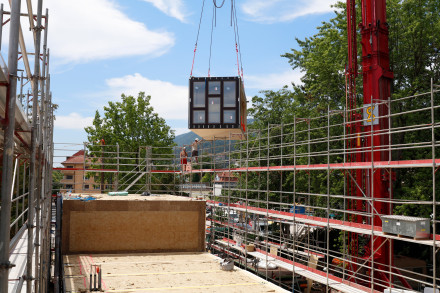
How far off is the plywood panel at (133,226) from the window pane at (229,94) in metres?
5.45

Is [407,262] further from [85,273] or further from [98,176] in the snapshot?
[98,176]

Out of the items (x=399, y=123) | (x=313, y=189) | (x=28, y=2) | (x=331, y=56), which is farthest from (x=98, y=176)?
(x=28, y=2)

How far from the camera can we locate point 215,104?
22.4 m

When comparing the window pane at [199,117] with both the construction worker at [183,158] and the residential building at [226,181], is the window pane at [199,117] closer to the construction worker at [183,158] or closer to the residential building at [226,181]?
the residential building at [226,181]

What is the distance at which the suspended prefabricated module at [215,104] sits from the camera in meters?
22.3

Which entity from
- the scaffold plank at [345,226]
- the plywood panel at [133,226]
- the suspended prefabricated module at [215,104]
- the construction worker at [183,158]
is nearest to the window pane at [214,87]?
the suspended prefabricated module at [215,104]

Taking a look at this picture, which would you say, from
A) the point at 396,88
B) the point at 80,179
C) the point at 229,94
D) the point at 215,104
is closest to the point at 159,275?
the point at 215,104

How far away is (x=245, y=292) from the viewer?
14.4m

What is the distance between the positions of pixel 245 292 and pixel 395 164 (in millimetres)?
6544

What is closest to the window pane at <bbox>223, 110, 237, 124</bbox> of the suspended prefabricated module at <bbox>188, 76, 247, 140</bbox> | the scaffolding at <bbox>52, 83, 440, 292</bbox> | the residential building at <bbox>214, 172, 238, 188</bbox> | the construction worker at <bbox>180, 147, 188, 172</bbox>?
the suspended prefabricated module at <bbox>188, 76, 247, 140</bbox>

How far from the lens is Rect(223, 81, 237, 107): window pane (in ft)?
73.3

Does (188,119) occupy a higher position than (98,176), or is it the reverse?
(188,119)

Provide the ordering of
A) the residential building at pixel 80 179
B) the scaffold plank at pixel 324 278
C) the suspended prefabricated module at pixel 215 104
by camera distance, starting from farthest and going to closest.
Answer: the residential building at pixel 80 179, the suspended prefabricated module at pixel 215 104, the scaffold plank at pixel 324 278

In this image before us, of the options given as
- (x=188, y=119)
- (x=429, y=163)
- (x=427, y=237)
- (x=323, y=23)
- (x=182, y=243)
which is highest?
(x=323, y=23)
